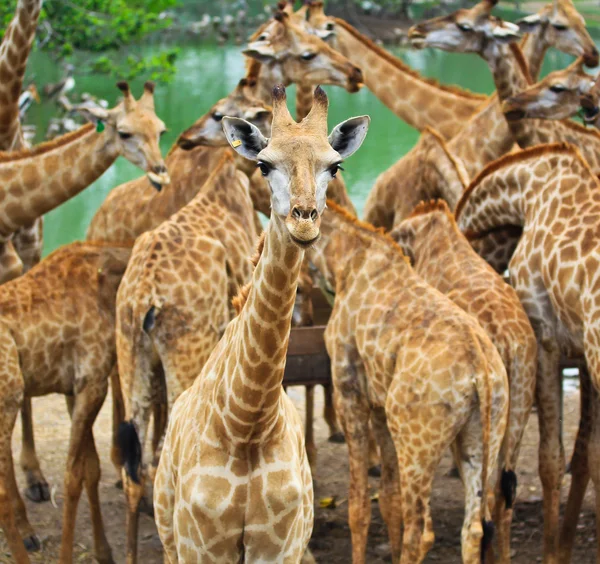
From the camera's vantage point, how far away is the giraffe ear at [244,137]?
4012 millimetres

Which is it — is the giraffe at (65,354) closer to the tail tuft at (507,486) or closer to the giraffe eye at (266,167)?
the tail tuft at (507,486)

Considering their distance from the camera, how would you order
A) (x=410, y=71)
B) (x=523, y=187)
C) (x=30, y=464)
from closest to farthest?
(x=523, y=187), (x=30, y=464), (x=410, y=71)

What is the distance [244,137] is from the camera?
4.05m

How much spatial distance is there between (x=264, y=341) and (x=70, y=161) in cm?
410

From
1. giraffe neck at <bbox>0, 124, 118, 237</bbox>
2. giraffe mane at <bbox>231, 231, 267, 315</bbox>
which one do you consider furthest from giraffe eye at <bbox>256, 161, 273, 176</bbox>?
giraffe neck at <bbox>0, 124, 118, 237</bbox>

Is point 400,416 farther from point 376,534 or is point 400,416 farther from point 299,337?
point 376,534

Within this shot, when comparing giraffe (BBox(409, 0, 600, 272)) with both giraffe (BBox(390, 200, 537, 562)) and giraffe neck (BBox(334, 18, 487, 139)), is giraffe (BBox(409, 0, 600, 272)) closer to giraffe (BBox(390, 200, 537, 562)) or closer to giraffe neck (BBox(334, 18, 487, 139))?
giraffe neck (BBox(334, 18, 487, 139))

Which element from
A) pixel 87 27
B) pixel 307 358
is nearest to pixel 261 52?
pixel 307 358

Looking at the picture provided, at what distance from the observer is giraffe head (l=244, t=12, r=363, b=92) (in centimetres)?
887

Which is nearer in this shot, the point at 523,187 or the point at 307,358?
the point at 307,358

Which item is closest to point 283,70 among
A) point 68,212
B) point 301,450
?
point 301,450

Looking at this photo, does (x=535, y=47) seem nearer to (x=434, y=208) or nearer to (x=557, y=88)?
(x=557, y=88)

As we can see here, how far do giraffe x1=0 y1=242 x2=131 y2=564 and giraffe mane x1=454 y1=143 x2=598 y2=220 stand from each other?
7.90 ft

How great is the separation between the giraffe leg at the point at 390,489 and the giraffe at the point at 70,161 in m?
2.35
